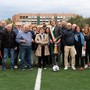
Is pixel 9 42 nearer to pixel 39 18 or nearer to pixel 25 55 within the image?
pixel 25 55

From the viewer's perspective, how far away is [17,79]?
13875mm

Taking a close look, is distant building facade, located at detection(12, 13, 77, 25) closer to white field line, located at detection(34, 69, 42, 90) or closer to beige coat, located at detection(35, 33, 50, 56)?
beige coat, located at detection(35, 33, 50, 56)

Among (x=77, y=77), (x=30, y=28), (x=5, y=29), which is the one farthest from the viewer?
(x=30, y=28)

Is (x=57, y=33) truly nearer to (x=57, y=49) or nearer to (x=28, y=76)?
(x=57, y=49)

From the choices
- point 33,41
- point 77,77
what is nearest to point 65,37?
point 33,41

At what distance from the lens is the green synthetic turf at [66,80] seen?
12262 millimetres

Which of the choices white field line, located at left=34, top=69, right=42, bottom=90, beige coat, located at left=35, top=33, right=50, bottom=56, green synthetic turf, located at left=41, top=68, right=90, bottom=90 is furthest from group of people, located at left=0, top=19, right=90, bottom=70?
white field line, located at left=34, top=69, right=42, bottom=90

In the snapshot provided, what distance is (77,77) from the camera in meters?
14.4

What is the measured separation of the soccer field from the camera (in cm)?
1227

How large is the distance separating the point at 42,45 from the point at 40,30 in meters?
0.64

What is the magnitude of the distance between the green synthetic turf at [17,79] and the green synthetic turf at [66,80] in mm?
413

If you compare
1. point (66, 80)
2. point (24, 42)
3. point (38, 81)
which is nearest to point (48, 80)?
point (38, 81)

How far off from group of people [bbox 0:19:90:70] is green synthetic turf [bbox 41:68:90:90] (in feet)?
3.11

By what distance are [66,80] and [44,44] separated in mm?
3953
